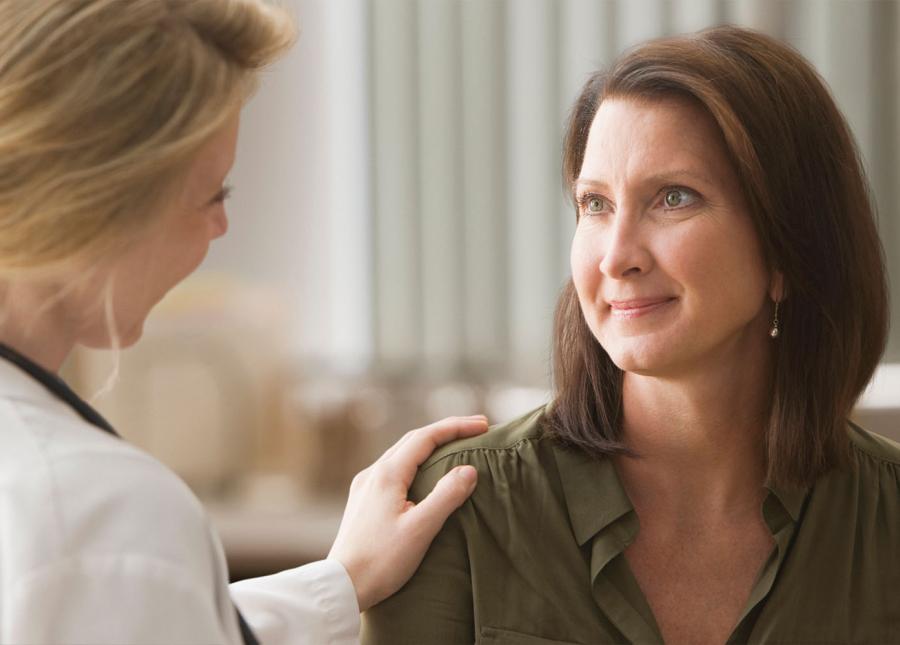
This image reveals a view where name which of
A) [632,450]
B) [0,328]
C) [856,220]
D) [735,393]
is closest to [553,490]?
[632,450]

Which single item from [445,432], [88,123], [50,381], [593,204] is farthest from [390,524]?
[88,123]

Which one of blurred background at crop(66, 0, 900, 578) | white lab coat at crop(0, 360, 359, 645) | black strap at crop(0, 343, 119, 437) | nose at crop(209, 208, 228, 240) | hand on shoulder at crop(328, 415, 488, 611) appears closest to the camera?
white lab coat at crop(0, 360, 359, 645)

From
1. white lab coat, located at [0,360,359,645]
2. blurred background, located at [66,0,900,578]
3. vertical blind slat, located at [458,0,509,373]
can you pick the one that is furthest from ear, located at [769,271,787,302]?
vertical blind slat, located at [458,0,509,373]

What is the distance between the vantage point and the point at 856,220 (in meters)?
1.60

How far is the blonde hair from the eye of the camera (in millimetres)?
988

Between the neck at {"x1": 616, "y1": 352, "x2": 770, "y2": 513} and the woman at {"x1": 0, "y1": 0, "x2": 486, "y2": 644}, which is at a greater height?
the woman at {"x1": 0, "y1": 0, "x2": 486, "y2": 644}

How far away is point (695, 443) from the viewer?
1629 mm

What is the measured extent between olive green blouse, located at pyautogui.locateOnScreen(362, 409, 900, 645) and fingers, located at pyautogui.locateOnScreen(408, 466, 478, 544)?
1.1 inches

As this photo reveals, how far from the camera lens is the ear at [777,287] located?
160 cm

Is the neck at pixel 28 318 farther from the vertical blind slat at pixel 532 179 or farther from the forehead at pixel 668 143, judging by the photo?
the vertical blind slat at pixel 532 179

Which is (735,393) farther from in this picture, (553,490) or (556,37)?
(556,37)

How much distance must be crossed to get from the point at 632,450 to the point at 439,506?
0.97 feet

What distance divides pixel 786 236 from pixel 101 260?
34.9 inches

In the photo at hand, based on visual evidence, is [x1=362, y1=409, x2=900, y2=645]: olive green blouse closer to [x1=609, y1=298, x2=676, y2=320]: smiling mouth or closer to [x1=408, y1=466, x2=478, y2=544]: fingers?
[x1=408, y1=466, x2=478, y2=544]: fingers
